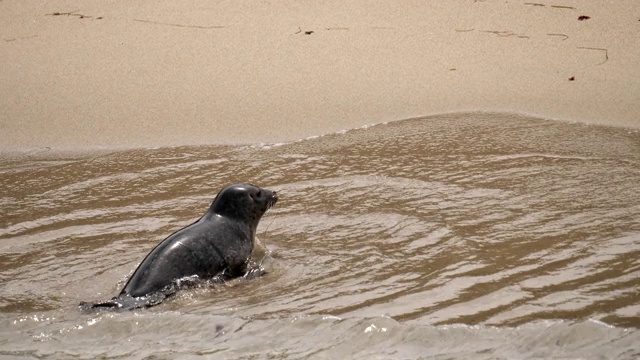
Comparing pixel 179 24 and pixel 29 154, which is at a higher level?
pixel 179 24

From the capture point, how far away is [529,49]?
774cm

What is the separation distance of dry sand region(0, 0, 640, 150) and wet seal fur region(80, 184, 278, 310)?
178 centimetres

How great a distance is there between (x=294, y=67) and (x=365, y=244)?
3.09 metres

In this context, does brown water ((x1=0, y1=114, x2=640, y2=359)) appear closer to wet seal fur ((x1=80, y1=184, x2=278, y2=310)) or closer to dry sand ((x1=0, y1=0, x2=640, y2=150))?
wet seal fur ((x1=80, y1=184, x2=278, y2=310))

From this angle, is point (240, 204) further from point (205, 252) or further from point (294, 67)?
point (294, 67)

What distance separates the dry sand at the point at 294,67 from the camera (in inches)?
284

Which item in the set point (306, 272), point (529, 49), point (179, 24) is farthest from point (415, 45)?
point (306, 272)

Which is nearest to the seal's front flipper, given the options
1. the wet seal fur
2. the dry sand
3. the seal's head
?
the wet seal fur

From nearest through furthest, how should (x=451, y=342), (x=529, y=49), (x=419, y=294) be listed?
(x=451, y=342), (x=419, y=294), (x=529, y=49)

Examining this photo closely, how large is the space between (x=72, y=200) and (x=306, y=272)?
195cm

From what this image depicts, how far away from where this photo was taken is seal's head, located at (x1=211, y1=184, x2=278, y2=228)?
5.26 meters

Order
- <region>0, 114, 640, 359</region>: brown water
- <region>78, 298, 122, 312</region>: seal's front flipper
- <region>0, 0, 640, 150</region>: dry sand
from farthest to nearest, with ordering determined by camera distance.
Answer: <region>0, 0, 640, 150</region>: dry sand
<region>78, 298, 122, 312</region>: seal's front flipper
<region>0, 114, 640, 359</region>: brown water

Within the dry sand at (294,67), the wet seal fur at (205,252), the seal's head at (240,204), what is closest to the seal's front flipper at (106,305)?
the wet seal fur at (205,252)

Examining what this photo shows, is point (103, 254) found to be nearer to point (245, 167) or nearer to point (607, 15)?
point (245, 167)
